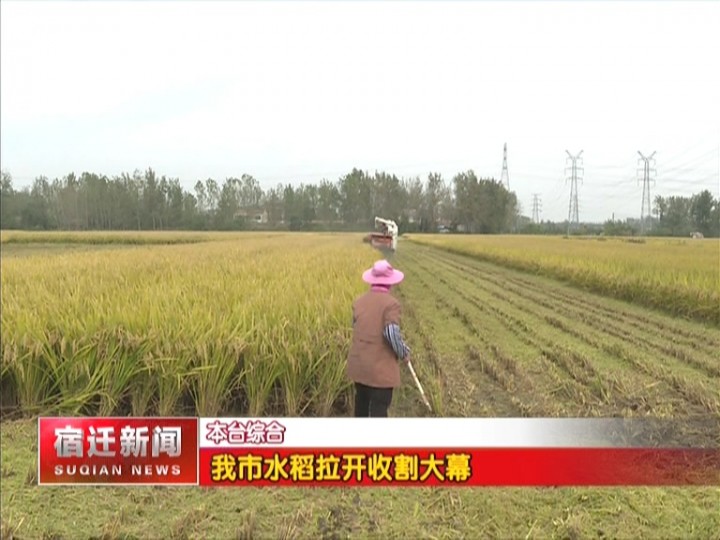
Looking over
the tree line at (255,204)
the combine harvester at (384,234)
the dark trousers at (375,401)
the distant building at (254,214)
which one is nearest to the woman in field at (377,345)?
the dark trousers at (375,401)

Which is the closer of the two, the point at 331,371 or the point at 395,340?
the point at 395,340

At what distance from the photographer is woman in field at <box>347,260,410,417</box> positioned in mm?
1383

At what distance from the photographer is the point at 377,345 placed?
1.40 meters


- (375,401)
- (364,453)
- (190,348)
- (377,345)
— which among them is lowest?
(364,453)

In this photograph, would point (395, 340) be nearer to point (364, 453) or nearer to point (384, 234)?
point (364, 453)

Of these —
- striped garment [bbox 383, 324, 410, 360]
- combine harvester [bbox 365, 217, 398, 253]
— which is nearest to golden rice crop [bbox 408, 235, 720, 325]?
combine harvester [bbox 365, 217, 398, 253]

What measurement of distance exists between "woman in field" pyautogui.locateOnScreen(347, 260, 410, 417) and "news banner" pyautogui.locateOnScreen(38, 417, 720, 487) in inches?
5.1

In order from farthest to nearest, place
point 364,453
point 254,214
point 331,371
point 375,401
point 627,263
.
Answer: point 627,263
point 254,214
point 331,371
point 375,401
point 364,453

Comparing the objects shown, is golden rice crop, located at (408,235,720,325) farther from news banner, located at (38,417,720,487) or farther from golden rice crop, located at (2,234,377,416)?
news banner, located at (38,417,720,487)

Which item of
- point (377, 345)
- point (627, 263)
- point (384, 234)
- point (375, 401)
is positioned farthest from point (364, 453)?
point (627, 263)

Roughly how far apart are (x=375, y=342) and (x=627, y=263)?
60.6 inches

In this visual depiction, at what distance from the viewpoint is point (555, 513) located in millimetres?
1595

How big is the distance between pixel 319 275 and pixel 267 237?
346 millimetres

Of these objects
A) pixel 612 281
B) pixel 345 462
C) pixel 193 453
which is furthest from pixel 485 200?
pixel 193 453
